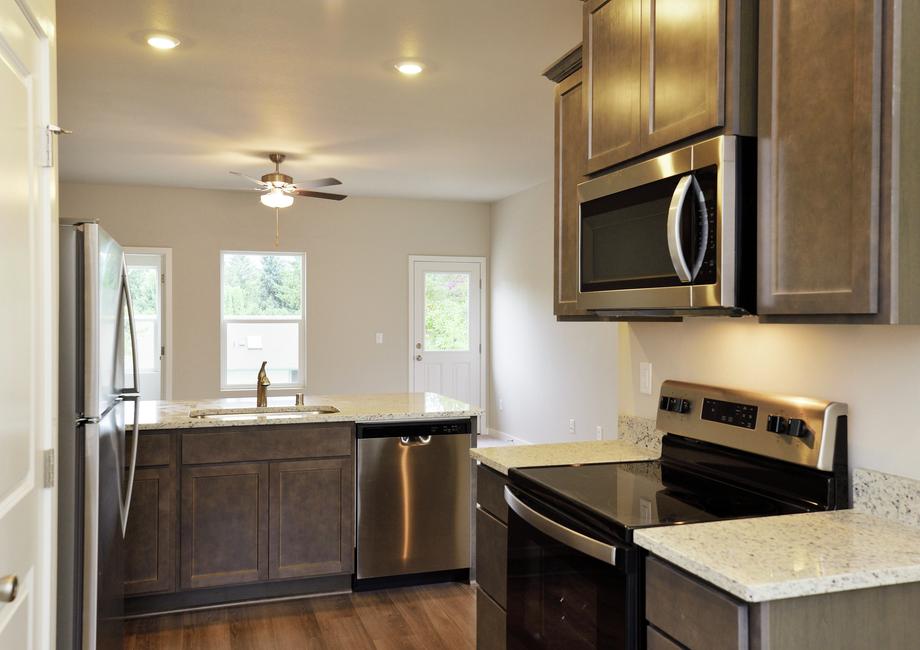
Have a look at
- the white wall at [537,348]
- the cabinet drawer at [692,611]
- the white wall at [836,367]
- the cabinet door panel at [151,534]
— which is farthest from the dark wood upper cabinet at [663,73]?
the white wall at [537,348]

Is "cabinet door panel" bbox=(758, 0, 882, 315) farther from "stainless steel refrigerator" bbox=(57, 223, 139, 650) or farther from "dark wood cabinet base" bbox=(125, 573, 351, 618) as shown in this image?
"dark wood cabinet base" bbox=(125, 573, 351, 618)

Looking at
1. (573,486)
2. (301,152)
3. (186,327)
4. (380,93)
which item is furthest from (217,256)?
(573,486)

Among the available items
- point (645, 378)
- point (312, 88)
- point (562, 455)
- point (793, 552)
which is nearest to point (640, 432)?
point (645, 378)

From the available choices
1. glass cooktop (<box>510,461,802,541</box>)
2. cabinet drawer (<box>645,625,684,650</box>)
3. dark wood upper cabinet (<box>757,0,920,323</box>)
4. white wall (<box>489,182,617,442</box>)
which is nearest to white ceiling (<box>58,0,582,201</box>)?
white wall (<box>489,182,617,442</box>)

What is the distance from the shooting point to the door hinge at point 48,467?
1.63m

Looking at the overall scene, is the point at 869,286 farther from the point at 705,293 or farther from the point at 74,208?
the point at 74,208

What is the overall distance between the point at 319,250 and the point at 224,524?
14.4ft

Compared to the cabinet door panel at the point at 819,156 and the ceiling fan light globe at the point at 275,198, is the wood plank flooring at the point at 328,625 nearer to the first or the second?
the cabinet door panel at the point at 819,156

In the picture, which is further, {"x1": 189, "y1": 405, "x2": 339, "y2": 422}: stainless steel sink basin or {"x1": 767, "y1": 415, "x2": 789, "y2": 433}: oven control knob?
{"x1": 189, "y1": 405, "x2": 339, "y2": 422}: stainless steel sink basin

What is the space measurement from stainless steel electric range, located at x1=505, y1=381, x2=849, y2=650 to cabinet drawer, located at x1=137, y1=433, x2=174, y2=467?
1.81 meters

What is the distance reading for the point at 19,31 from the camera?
142 cm

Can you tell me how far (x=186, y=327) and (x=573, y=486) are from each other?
19.2 ft

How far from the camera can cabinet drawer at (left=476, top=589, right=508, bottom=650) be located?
2328 millimetres

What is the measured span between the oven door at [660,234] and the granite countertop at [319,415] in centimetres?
153
